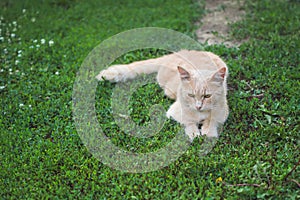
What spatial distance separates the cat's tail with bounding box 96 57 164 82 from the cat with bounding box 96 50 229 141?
0.32 metres

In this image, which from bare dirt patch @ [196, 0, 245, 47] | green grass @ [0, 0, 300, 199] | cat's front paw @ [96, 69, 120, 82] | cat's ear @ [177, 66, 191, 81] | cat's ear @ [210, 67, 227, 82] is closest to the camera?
→ green grass @ [0, 0, 300, 199]

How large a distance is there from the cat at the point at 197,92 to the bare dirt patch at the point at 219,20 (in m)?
1.45

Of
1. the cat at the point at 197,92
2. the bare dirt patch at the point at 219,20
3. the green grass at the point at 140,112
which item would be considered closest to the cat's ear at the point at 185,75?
the cat at the point at 197,92

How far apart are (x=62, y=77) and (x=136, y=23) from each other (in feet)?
7.14

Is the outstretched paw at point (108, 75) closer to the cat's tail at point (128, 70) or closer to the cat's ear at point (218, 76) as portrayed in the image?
the cat's tail at point (128, 70)

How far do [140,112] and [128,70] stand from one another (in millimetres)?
870

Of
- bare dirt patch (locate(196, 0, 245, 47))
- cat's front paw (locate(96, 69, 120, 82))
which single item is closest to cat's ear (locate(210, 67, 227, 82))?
cat's front paw (locate(96, 69, 120, 82))

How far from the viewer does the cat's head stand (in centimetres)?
451

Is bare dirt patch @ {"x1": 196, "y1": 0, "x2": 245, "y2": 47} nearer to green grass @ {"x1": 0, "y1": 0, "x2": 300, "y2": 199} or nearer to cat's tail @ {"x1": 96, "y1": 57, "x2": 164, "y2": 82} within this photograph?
green grass @ {"x1": 0, "y1": 0, "x2": 300, "y2": 199}

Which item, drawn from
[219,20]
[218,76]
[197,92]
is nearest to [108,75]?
[197,92]

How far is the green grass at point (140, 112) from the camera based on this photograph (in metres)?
4.11

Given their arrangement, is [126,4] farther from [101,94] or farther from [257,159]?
[257,159]

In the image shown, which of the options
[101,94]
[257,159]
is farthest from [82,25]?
[257,159]

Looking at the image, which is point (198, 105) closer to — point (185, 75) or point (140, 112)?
point (185, 75)
